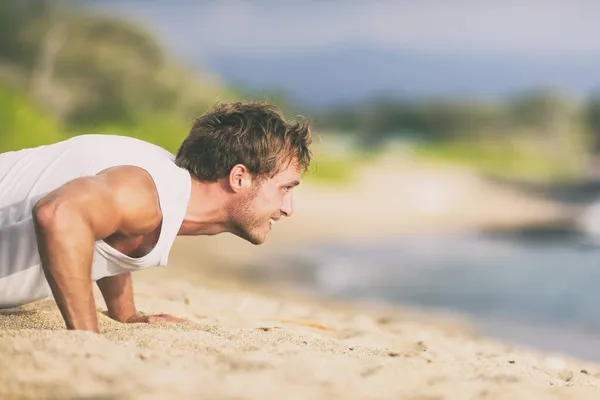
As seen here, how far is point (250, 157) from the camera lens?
2449 mm

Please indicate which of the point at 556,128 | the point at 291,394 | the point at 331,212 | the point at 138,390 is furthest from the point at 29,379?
the point at 556,128

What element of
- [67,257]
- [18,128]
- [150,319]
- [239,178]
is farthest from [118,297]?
[18,128]

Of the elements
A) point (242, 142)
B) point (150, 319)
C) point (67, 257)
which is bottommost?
point (150, 319)

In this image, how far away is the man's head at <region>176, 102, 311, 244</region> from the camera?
2.45m

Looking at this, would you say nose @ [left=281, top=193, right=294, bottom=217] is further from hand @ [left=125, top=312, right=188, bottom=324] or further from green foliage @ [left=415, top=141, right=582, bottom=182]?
green foliage @ [left=415, top=141, right=582, bottom=182]

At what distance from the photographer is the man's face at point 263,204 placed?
98.7 inches

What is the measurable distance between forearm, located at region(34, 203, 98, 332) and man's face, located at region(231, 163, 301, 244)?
1.71 feet

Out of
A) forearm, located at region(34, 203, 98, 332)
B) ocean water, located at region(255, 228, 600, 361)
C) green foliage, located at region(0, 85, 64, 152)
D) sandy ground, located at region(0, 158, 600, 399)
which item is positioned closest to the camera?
sandy ground, located at region(0, 158, 600, 399)

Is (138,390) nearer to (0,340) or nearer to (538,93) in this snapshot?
(0,340)

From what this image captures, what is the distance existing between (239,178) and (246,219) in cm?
13

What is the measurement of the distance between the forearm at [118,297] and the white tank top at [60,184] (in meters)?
0.51

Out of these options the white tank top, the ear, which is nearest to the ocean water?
the ear

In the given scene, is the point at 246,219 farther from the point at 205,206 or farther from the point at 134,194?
the point at 134,194

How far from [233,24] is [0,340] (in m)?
52.7
